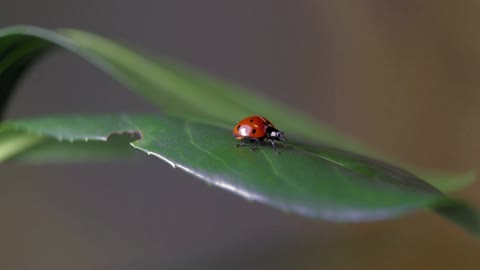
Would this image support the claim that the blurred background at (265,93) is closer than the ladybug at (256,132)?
No

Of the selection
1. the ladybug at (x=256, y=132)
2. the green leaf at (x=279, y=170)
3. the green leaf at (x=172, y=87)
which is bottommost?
the green leaf at (x=279, y=170)

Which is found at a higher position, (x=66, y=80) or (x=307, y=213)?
(x=66, y=80)

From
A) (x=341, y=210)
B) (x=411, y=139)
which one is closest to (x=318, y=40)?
(x=411, y=139)

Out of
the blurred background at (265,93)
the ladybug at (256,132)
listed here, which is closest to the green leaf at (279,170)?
the ladybug at (256,132)

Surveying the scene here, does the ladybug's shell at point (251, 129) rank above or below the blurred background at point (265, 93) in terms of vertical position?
below

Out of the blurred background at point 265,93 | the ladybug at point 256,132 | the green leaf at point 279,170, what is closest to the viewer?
the green leaf at point 279,170

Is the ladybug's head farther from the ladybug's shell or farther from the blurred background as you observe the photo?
the blurred background

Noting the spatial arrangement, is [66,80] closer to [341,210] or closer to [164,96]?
[164,96]

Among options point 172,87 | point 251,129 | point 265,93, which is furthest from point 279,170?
point 265,93

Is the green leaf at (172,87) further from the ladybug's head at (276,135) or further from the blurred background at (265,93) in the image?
the blurred background at (265,93)
